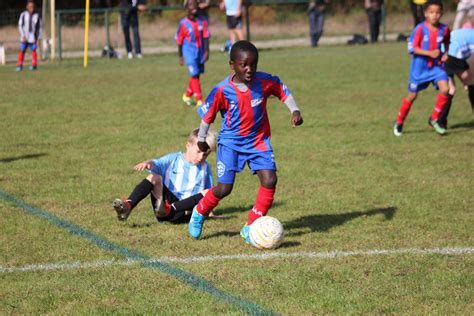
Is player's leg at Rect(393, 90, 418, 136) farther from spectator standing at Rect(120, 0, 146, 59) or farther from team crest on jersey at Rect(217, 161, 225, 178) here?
spectator standing at Rect(120, 0, 146, 59)

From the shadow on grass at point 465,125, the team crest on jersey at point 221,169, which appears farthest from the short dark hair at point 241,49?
the shadow on grass at point 465,125

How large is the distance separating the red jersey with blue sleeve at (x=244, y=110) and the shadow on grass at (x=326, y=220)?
863 mm

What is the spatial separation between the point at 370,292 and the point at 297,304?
1.74 ft

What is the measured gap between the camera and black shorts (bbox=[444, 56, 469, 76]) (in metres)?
12.7

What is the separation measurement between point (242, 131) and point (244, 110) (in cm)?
17

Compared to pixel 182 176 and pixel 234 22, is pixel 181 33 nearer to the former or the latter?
pixel 182 176

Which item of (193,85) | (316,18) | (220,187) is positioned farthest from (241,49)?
(316,18)

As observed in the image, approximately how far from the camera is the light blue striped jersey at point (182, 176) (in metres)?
7.75

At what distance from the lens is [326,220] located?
25.1 feet

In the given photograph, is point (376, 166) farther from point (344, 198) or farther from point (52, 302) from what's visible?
point (52, 302)

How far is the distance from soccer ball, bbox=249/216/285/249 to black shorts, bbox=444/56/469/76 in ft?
22.5

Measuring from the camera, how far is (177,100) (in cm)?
1672

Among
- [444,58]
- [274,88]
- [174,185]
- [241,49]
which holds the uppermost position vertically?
[241,49]

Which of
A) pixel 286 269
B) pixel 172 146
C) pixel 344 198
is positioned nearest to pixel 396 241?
pixel 286 269
